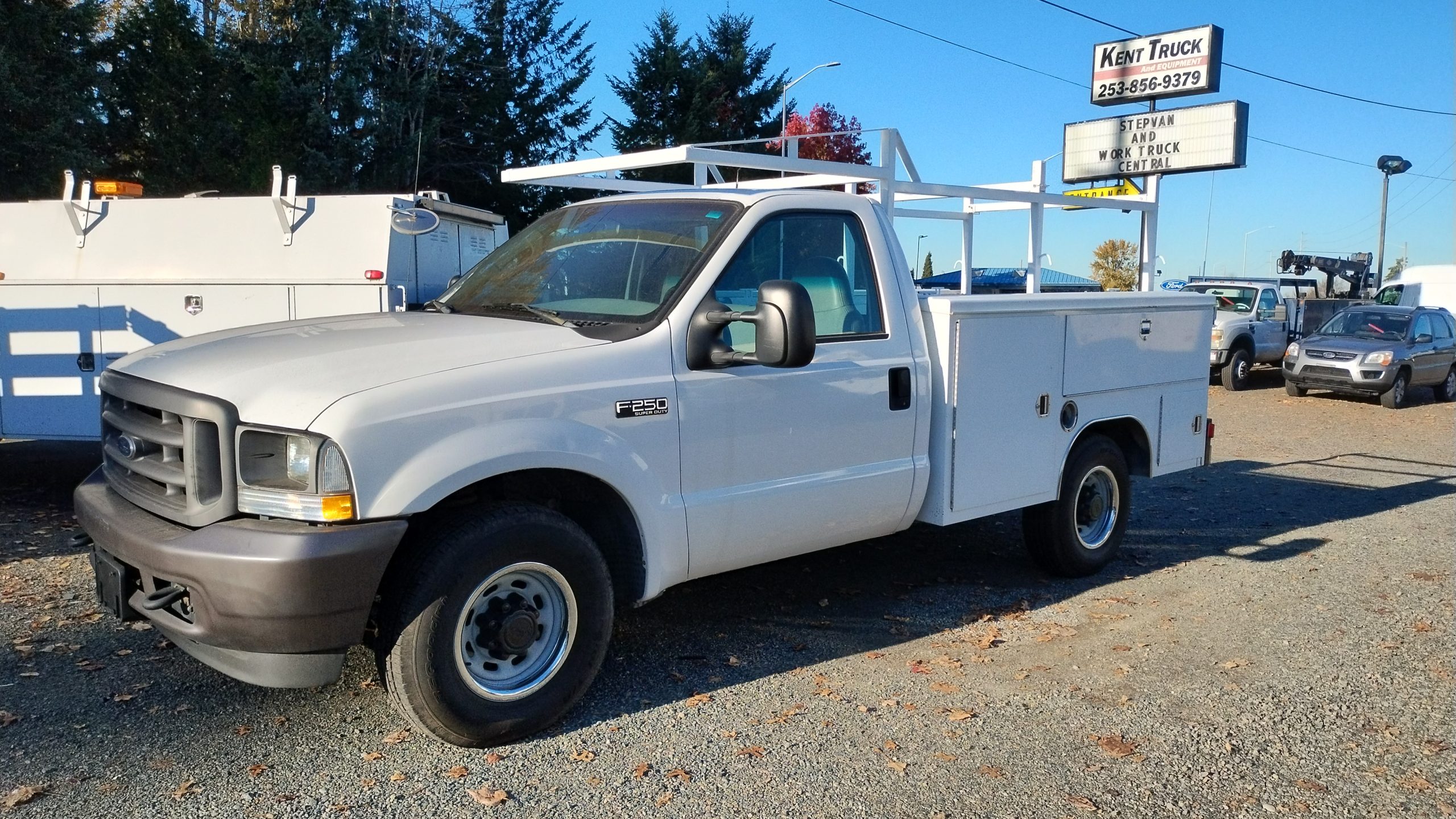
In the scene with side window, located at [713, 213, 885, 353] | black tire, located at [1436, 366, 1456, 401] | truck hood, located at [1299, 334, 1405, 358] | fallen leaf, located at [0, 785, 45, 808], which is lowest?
black tire, located at [1436, 366, 1456, 401]

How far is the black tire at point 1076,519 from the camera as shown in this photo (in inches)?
247

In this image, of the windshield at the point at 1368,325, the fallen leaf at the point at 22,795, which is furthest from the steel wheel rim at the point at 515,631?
the windshield at the point at 1368,325

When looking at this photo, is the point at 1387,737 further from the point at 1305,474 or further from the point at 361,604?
the point at 1305,474

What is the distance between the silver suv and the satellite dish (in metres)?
15.8

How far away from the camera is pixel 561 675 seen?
4.12 meters

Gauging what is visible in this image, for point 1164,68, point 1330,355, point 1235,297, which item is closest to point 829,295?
point 1164,68

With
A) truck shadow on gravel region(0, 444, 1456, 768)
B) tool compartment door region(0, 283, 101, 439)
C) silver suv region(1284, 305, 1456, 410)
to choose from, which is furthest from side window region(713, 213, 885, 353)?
silver suv region(1284, 305, 1456, 410)

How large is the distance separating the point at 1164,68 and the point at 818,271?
41.7 feet

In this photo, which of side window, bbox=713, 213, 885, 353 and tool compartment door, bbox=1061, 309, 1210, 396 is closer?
side window, bbox=713, 213, 885, 353

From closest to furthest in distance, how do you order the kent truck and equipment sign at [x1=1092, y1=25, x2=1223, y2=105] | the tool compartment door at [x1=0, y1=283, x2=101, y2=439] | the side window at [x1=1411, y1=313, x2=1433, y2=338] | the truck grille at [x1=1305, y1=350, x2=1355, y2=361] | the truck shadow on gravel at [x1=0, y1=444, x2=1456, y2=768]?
the truck shadow on gravel at [x1=0, y1=444, x2=1456, y2=768]
the tool compartment door at [x1=0, y1=283, x2=101, y2=439]
the kent truck and equipment sign at [x1=1092, y1=25, x2=1223, y2=105]
the truck grille at [x1=1305, y1=350, x2=1355, y2=361]
the side window at [x1=1411, y1=313, x2=1433, y2=338]

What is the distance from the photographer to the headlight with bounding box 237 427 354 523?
3.46m

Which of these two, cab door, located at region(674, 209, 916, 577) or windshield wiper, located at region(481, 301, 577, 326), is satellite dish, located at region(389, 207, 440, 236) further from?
cab door, located at region(674, 209, 916, 577)

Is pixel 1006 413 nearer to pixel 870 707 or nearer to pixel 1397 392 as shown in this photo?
pixel 870 707

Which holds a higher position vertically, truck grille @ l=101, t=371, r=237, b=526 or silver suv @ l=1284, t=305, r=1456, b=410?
truck grille @ l=101, t=371, r=237, b=526
